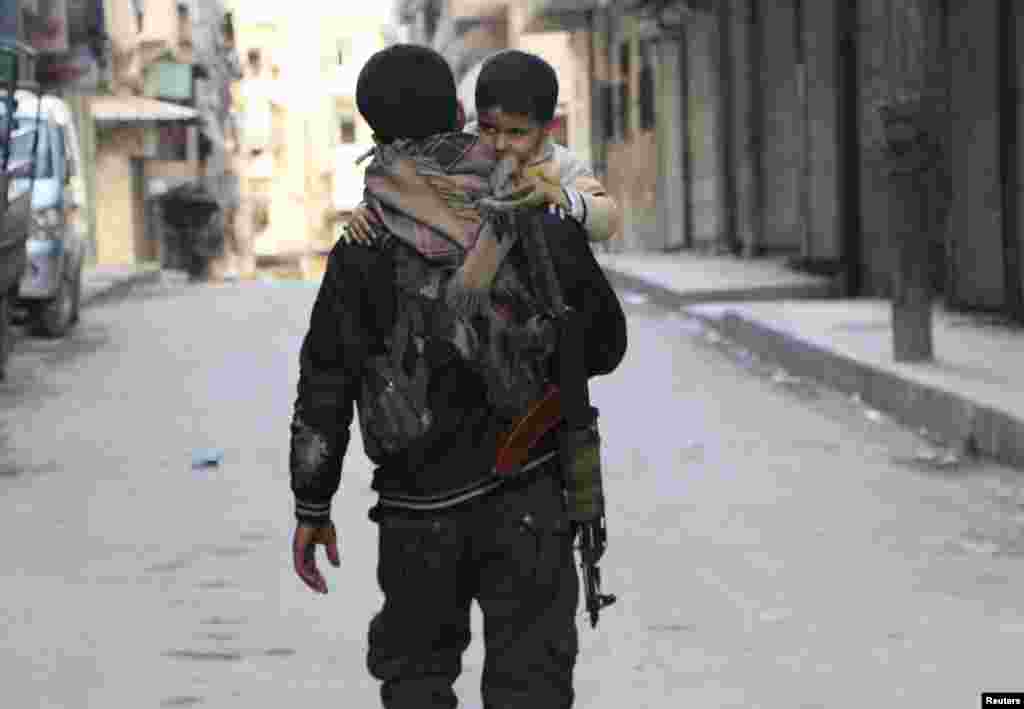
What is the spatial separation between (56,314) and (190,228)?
181ft

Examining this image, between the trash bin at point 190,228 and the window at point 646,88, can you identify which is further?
the trash bin at point 190,228

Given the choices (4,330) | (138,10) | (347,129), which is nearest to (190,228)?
(138,10)

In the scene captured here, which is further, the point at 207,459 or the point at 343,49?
the point at 343,49

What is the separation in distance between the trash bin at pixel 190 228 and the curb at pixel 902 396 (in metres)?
54.6

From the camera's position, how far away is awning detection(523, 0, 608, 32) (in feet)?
162

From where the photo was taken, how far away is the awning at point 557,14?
162 feet

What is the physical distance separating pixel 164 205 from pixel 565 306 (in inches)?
2747

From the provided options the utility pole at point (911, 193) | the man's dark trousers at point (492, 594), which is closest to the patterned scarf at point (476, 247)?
the man's dark trousers at point (492, 594)

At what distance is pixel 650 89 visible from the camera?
1649 inches

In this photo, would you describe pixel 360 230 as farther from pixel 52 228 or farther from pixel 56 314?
pixel 56 314

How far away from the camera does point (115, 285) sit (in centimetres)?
3475

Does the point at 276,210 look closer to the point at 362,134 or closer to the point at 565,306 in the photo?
the point at 362,134

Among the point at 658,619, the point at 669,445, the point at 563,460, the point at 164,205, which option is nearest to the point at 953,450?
the point at 669,445

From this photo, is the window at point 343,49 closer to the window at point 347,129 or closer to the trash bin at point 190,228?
the window at point 347,129
